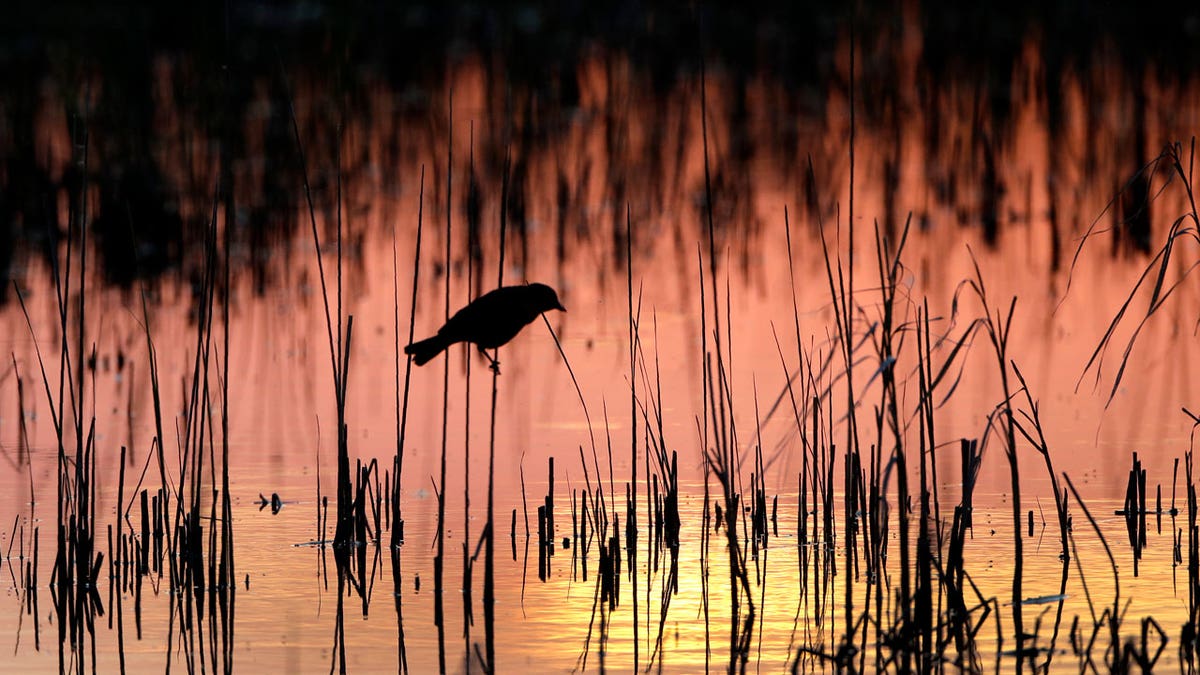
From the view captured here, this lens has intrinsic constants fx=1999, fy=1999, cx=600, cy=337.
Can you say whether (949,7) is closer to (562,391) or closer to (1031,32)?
(1031,32)

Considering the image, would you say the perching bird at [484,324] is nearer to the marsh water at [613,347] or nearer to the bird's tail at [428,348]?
the bird's tail at [428,348]

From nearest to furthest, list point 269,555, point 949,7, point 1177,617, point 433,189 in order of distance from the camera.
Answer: point 1177,617 < point 269,555 < point 433,189 < point 949,7

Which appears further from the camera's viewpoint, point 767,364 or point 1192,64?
point 1192,64

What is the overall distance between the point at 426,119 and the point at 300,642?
30.4ft

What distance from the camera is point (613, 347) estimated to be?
820 cm

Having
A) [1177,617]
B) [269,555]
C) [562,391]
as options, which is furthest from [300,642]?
[562,391]

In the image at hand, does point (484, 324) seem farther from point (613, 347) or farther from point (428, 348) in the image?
point (613, 347)

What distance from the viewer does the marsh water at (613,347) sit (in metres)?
4.32

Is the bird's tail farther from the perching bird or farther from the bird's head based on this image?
the bird's head

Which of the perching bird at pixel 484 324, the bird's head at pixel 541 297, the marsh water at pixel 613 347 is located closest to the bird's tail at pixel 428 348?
the perching bird at pixel 484 324

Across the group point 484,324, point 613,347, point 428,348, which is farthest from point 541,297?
point 613,347

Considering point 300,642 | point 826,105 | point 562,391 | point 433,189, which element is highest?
point 826,105

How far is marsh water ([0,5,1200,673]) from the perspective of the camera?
4316 millimetres

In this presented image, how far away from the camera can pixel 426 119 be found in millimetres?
13289
